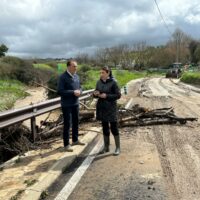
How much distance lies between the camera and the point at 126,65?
154 meters

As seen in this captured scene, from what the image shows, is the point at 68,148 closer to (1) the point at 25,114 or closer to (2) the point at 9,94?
(1) the point at 25,114

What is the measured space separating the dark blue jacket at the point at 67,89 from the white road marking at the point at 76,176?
1156 millimetres

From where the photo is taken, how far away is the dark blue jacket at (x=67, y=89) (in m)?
9.66

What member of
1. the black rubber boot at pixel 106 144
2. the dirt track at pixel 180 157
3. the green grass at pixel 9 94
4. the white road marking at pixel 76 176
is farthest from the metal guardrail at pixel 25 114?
the green grass at pixel 9 94

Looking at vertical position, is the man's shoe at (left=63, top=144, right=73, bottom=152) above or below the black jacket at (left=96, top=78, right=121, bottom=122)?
below

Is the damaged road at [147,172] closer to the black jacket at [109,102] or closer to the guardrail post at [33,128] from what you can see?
the black jacket at [109,102]

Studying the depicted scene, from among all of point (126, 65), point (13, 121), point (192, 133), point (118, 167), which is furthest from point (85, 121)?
point (126, 65)

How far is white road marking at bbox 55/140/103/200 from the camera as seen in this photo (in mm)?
6603

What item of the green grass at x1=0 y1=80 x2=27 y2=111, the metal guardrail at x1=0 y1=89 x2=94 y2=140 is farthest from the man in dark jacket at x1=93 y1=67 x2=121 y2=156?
the green grass at x1=0 y1=80 x2=27 y2=111

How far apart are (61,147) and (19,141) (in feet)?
3.03

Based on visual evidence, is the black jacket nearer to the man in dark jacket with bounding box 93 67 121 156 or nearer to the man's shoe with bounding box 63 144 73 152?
the man in dark jacket with bounding box 93 67 121 156

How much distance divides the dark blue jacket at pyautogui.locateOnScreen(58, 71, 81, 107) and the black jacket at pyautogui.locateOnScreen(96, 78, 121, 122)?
0.62 metres

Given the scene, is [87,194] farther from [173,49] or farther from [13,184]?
[173,49]

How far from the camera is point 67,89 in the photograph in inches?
385
